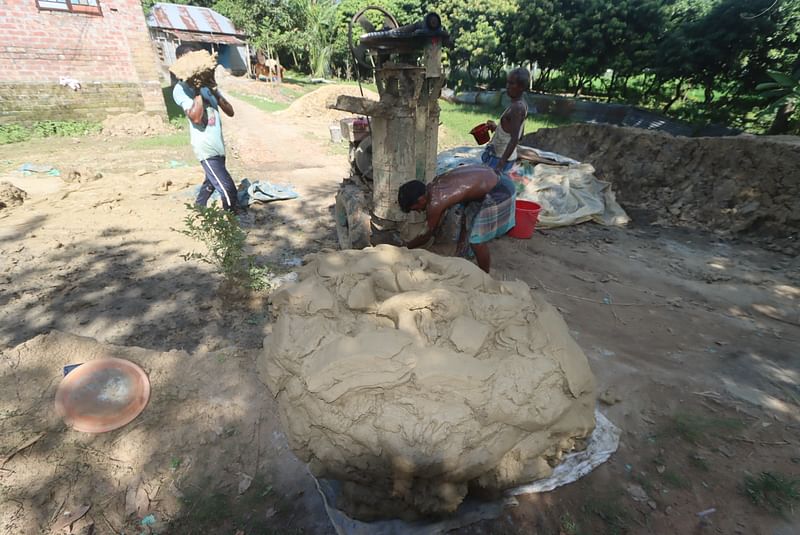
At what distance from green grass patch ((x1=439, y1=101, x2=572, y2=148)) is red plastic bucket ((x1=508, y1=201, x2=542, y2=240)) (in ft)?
17.8

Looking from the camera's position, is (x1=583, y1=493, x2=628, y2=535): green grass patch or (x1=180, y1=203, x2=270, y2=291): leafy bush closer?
(x1=583, y1=493, x2=628, y2=535): green grass patch

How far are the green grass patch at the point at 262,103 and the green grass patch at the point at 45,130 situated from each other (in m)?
5.96

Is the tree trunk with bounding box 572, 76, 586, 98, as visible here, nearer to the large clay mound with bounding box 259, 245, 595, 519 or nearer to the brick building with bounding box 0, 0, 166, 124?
the brick building with bounding box 0, 0, 166, 124

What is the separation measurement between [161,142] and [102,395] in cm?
857

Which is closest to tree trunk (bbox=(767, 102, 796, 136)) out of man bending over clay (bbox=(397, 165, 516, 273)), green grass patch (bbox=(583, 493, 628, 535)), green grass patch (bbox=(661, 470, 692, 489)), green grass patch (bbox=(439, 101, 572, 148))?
green grass patch (bbox=(439, 101, 572, 148))

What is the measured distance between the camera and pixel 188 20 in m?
23.8

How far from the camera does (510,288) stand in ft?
7.50

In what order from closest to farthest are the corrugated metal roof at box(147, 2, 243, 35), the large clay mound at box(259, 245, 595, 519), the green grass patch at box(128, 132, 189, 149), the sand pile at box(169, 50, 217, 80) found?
the large clay mound at box(259, 245, 595, 519) → the sand pile at box(169, 50, 217, 80) → the green grass patch at box(128, 132, 189, 149) → the corrugated metal roof at box(147, 2, 243, 35)

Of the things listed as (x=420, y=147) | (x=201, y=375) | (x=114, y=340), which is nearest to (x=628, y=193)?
(x=420, y=147)

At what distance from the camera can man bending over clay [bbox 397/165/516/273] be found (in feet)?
9.39

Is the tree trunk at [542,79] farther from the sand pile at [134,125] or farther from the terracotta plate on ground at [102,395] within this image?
the terracotta plate on ground at [102,395]

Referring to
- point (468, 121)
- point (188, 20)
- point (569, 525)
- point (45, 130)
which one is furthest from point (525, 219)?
point (188, 20)

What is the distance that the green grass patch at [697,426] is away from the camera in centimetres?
215

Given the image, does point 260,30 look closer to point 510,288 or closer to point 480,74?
point 480,74
